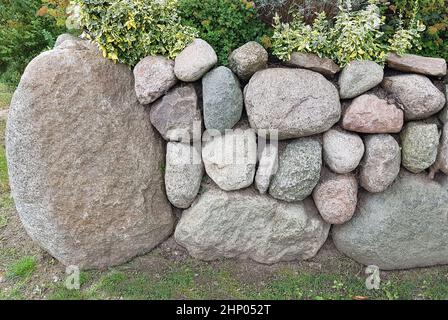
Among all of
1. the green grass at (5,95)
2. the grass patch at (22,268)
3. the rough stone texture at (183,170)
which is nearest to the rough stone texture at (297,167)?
the rough stone texture at (183,170)

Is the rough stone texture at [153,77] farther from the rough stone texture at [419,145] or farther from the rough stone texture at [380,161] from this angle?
the rough stone texture at [419,145]

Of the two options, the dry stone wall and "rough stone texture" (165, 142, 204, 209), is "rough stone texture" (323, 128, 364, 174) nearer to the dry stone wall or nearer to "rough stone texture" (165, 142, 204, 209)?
the dry stone wall

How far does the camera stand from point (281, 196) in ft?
10.1

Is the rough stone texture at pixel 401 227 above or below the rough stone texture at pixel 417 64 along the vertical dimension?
below

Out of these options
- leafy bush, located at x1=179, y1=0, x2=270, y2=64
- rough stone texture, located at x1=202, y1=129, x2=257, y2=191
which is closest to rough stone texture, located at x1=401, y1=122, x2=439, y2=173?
rough stone texture, located at x1=202, y1=129, x2=257, y2=191

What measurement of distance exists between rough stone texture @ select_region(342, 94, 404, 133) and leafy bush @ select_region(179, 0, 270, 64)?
78cm

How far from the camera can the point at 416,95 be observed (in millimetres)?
2879

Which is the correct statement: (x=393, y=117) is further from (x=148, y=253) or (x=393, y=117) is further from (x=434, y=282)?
(x=148, y=253)

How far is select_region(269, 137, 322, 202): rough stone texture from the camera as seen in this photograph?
2984 mm

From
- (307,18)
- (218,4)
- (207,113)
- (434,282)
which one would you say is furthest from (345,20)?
(434,282)

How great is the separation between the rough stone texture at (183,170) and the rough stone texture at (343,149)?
0.92m

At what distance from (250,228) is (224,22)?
150 cm

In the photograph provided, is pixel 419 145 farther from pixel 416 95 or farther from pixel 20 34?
pixel 20 34

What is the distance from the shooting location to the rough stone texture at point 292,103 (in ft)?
9.41
